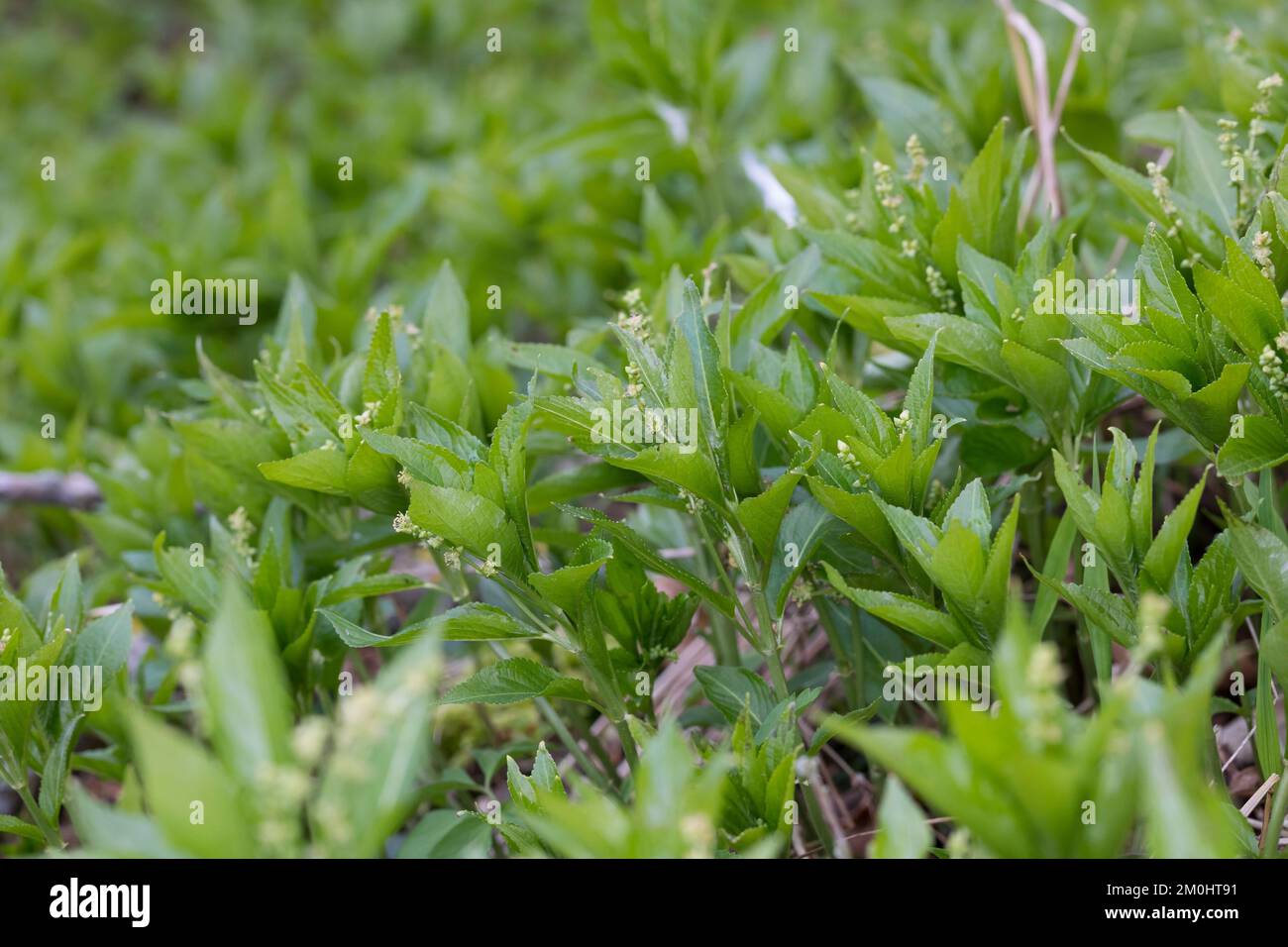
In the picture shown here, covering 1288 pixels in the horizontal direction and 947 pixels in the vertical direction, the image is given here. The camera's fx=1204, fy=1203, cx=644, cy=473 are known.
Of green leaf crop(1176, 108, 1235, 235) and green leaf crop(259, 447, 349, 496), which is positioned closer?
green leaf crop(259, 447, 349, 496)

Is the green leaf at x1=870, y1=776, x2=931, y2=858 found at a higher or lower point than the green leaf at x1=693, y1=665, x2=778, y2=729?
lower

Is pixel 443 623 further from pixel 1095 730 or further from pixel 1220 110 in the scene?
pixel 1220 110

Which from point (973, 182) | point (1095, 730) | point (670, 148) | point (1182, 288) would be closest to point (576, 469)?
point (973, 182)

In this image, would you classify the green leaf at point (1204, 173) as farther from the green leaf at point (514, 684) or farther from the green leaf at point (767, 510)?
the green leaf at point (514, 684)

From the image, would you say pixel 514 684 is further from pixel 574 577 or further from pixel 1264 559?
pixel 1264 559

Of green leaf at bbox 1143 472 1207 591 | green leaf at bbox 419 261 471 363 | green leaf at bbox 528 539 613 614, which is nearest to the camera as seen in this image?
green leaf at bbox 1143 472 1207 591

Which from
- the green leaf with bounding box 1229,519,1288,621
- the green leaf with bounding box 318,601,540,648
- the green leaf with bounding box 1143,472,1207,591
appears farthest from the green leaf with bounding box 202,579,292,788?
the green leaf with bounding box 1229,519,1288,621

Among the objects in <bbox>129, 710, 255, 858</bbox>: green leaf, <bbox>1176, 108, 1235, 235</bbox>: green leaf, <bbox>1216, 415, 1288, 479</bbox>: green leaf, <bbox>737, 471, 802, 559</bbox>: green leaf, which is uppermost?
<bbox>1176, 108, 1235, 235</bbox>: green leaf

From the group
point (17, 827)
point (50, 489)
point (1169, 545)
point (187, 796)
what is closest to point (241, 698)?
point (187, 796)

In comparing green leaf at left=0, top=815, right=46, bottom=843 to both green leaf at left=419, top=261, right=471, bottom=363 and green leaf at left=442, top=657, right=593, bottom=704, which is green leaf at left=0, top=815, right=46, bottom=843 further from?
green leaf at left=419, top=261, right=471, bottom=363
